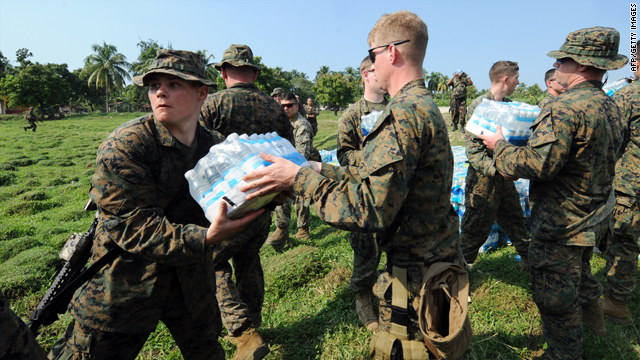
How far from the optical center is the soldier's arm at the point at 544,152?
8.43ft

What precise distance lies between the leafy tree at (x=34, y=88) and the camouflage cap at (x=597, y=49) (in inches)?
1951

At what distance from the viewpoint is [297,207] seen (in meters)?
6.16

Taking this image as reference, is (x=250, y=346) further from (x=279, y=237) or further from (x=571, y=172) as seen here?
(x=571, y=172)

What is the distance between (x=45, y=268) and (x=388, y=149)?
5118 mm

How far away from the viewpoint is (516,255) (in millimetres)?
5008

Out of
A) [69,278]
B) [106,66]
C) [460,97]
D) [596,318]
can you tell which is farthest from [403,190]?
[106,66]

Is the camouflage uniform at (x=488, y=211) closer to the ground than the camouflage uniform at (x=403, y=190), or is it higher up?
closer to the ground

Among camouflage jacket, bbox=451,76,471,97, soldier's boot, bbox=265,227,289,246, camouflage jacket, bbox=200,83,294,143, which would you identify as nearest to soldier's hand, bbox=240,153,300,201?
camouflage jacket, bbox=200,83,294,143

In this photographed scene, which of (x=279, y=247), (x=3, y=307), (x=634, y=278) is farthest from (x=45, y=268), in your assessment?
(x=634, y=278)

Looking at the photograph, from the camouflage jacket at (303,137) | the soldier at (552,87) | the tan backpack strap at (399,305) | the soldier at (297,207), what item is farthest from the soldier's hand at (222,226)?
the soldier at (552,87)

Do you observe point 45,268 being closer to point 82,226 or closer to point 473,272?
point 82,226

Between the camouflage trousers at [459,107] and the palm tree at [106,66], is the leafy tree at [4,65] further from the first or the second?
the camouflage trousers at [459,107]

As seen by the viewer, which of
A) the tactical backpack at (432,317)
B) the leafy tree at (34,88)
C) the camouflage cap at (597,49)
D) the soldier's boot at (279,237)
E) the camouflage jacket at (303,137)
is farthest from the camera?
the leafy tree at (34,88)

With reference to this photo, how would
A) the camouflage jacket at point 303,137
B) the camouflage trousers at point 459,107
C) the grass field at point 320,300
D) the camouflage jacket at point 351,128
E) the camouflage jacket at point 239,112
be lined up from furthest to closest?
the camouflage trousers at point 459,107 < the camouflage jacket at point 303,137 < the camouflage jacket at point 351,128 < the camouflage jacket at point 239,112 < the grass field at point 320,300
